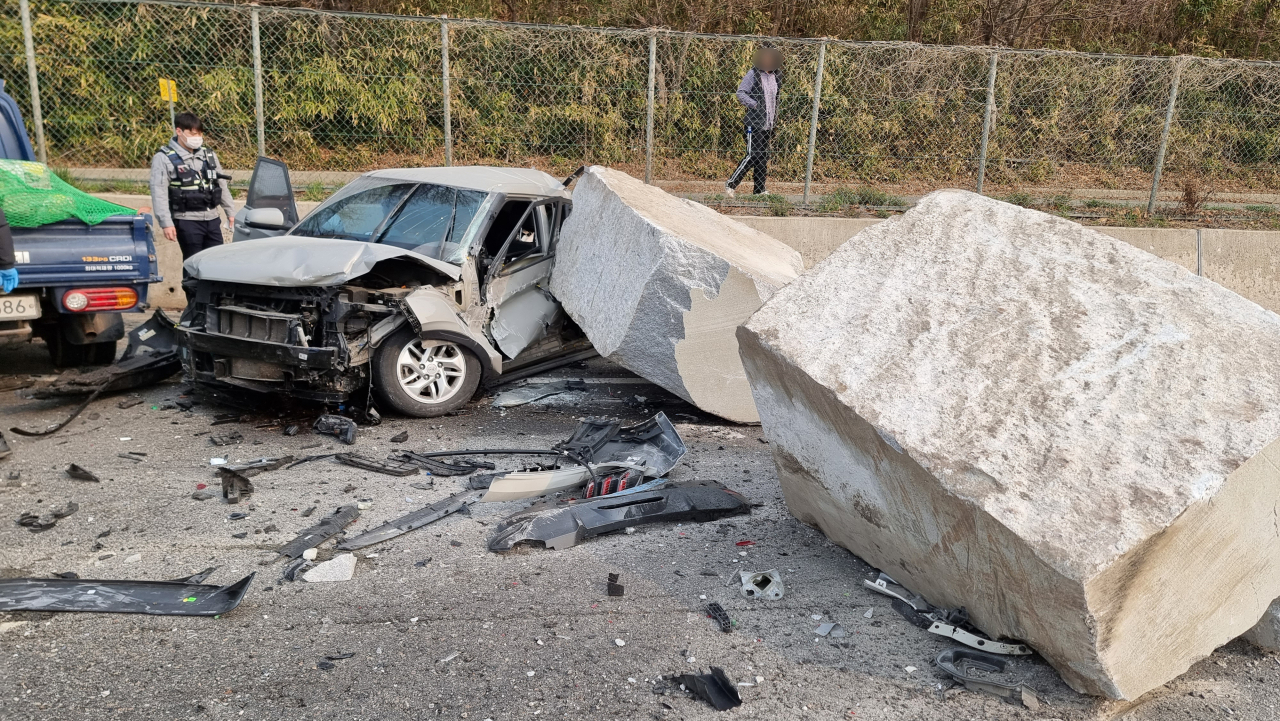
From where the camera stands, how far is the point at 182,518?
4.50 m

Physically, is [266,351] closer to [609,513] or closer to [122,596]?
[122,596]

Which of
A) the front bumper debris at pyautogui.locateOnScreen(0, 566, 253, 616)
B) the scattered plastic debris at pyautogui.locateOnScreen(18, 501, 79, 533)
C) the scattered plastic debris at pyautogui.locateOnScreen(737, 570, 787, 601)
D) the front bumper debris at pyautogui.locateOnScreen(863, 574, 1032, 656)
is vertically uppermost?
the front bumper debris at pyautogui.locateOnScreen(863, 574, 1032, 656)

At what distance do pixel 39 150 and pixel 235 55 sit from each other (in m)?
2.27

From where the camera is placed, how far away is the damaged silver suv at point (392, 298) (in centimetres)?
577

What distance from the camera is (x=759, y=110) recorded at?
11.1m

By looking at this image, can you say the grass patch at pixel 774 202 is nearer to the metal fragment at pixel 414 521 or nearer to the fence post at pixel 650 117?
the fence post at pixel 650 117

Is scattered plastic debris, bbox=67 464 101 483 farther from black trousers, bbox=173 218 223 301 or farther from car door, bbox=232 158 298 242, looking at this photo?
black trousers, bbox=173 218 223 301

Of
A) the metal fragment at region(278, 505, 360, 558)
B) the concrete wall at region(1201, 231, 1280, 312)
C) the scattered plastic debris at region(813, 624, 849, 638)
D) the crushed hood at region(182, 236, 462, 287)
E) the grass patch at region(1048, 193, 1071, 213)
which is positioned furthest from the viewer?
the grass patch at region(1048, 193, 1071, 213)

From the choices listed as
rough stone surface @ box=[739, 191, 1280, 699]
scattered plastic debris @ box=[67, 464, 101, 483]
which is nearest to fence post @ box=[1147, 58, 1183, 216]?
rough stone surface @ box=[739, 191, 1280, 699]

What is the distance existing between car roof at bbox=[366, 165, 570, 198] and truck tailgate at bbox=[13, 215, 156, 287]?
186 cm

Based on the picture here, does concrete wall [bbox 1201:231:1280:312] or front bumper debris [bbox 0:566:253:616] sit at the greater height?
concrete wall [bbox 1201:231:1280:312]

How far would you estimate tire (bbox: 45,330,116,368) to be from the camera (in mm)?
7203

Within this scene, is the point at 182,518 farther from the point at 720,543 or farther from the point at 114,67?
the point at 114,67

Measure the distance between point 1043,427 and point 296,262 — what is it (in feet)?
15.2
